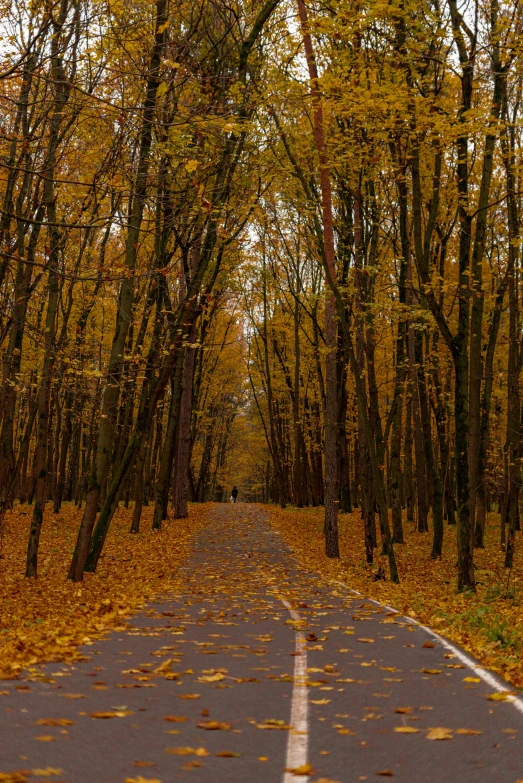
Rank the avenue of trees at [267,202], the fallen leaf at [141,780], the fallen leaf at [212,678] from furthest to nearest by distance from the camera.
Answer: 1. the avenue of trees at [267,202]
2. the fallen leaf at [212,678]
3. the fallen leaf at [141,780]

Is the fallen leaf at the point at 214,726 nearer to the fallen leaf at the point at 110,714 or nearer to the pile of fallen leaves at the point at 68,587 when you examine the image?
the fallen leaf at the point at 110,714

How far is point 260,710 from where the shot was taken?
600cm

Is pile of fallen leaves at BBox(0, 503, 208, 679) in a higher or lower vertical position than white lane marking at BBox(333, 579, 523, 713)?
lower

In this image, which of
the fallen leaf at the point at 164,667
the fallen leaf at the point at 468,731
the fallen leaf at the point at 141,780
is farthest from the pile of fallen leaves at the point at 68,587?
the fallen leaf at the point at 468,731

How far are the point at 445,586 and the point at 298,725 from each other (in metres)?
11.7

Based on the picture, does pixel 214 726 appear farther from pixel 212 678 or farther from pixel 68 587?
pixel 68 587

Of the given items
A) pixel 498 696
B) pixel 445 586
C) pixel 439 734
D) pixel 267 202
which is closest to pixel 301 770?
pixel 439 734

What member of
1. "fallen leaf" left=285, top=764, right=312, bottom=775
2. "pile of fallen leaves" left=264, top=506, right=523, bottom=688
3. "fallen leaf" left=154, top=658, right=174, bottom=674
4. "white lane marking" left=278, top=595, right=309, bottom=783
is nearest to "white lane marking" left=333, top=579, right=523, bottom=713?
"pile of fallen leaves" left=264, top=506, right=523, bottom=688

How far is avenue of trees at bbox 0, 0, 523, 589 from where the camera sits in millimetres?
12055

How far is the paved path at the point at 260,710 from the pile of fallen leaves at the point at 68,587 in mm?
512

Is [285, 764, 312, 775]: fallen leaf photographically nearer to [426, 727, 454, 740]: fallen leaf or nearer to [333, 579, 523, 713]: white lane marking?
[426, 727, 454, 740]: fallen leaf

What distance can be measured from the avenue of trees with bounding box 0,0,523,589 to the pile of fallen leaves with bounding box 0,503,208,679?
3.36 ft

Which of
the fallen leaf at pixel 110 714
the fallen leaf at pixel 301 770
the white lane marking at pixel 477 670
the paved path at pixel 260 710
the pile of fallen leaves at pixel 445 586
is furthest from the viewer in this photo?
the pile of fallen leaves at pixel 445 586

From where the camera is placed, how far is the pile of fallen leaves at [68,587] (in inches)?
336
